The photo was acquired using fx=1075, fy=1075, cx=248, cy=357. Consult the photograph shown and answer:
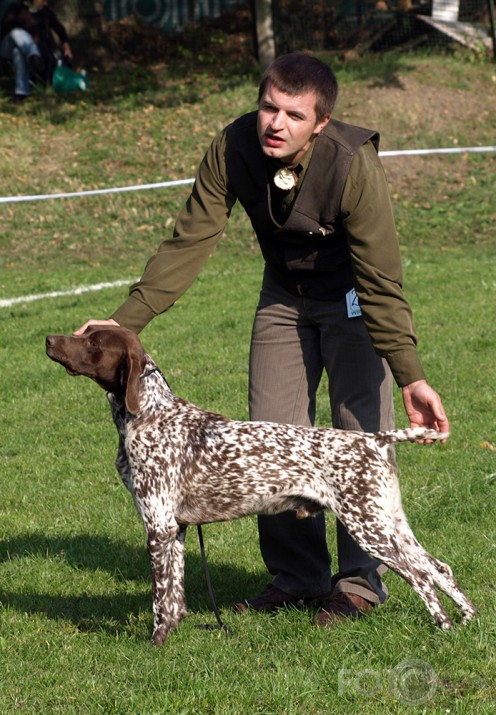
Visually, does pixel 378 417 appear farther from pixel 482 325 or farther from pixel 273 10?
pixel 273 10

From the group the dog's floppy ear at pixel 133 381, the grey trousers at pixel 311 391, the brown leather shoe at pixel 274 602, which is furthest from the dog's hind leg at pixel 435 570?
the dog's floppy ear at pixel 133 381

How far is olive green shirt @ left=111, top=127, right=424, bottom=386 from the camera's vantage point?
15.3ft

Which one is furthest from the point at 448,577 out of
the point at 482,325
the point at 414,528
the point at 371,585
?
the point at 482,325

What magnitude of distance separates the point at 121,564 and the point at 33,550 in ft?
1.81

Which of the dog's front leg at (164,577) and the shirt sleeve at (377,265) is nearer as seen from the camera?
the shirt sleeve at (377,265)

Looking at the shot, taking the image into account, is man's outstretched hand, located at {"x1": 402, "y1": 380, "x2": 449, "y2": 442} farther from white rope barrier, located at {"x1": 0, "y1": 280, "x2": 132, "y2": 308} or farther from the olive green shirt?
white rope barrier, located at {"x1": 0, "y1": 280, "x2": 132, "y2": 308}

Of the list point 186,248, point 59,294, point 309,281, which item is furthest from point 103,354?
point 59,294

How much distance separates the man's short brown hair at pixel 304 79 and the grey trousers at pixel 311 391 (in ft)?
3.18

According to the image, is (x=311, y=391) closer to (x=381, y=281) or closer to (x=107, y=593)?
(x=381, y=281)

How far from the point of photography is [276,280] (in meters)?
5.22

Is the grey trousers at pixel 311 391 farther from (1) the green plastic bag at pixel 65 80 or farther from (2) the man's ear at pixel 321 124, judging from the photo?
(1) the green plastic bag at pixel 65 80

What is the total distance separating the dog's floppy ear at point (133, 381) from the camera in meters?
4.65

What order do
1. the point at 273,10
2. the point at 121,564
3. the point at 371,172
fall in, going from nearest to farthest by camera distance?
the point at 371,172, the point at 121,564, the point at 273,10

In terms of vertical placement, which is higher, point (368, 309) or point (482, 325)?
point (368, 309)
